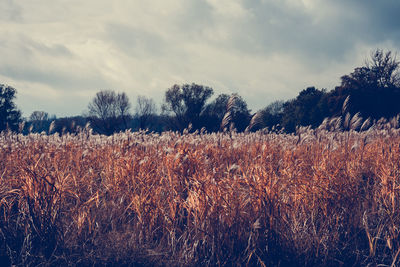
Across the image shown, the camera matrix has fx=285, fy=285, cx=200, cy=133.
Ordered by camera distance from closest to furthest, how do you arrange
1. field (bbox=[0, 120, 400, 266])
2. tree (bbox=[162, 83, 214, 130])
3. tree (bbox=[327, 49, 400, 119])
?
1. field (bbox=[0, 120, 400, 266])
2. tree (bbox=[327, 49, 400, 119])
3. tree (bbox=[162, 83, 214, 130])

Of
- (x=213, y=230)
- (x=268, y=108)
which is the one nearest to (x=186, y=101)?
(x=268, y=108)

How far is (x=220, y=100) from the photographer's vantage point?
1625 inches

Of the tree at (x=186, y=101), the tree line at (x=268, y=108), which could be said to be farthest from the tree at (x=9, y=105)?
the tree at (x=186, y=101)

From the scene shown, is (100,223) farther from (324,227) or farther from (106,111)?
(106,111)

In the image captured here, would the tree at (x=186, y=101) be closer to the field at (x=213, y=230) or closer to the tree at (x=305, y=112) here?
the tree at (x=305, y=112)

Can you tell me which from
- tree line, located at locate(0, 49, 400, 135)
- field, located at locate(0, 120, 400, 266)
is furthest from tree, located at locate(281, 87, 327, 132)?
field, located at locate(0, 120, 400, 266)

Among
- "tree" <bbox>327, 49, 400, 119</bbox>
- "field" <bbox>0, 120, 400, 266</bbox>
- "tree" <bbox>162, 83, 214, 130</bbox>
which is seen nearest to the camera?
"field" <bbox>0, 120, 400, 266</bbox>

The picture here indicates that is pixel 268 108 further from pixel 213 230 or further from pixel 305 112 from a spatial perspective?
pixel 213 230

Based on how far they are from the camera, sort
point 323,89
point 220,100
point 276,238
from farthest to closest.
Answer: point 220,100 < point 323,89 < point 276,238

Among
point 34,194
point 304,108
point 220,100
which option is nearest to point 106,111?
point 220,100

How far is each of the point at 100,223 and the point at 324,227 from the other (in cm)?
250

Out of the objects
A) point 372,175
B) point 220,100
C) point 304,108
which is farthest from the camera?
point 220,100

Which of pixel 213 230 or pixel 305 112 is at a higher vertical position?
pixel 305 112

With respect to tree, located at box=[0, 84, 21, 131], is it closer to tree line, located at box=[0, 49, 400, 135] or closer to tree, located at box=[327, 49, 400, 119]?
tree line, located at box=[0, 49, 400, 135]
